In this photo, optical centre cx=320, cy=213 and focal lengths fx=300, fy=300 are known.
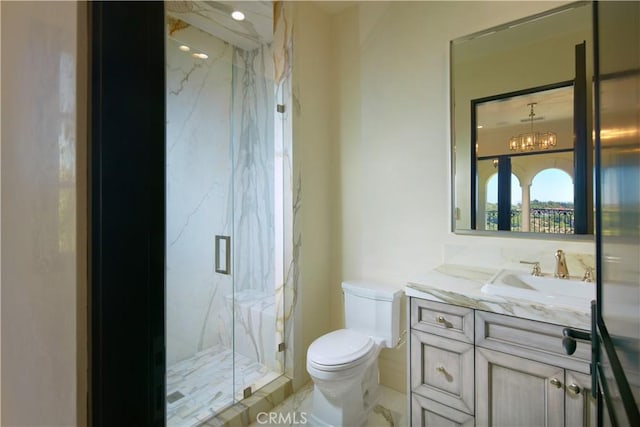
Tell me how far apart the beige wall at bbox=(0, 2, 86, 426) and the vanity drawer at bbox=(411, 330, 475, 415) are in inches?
53.5

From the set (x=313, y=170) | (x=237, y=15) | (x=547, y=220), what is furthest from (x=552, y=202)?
(x=237, y=15)

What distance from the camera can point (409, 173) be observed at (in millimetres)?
2027

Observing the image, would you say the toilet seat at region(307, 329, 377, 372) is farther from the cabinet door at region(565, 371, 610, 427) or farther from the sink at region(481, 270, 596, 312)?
the cabinet door at region(565, 371, 610, 427)

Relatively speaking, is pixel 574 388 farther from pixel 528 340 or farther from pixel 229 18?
pixel 229 18

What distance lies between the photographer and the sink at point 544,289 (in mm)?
1161

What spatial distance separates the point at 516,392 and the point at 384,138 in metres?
1.59

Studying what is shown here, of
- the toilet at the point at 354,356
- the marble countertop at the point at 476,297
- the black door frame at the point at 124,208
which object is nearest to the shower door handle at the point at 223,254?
the toilet at the point at 354,356

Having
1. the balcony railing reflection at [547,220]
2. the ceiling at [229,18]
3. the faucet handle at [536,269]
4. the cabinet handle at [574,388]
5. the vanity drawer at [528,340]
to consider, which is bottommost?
the cabinet handle at [574,388]

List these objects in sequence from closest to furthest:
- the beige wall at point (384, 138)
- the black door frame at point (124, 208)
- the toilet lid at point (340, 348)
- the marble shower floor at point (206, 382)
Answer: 1. the black door frame at point (124, 208)
2. the toilet lid at point (340, 348)
3. the marble shower floor at point (206, 382)
4. the beige wall at point (384, 138)

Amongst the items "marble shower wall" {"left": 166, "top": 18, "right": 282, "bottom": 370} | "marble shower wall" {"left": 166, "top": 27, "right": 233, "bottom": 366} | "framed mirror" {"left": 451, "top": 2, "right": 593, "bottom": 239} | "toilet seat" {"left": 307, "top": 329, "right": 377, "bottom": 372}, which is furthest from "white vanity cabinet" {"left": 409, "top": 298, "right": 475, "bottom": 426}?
"marble shower wall" {"left": 166, "top": 27, "right": 233, "bottom": 366}

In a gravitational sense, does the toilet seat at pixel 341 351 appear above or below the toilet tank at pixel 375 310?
below

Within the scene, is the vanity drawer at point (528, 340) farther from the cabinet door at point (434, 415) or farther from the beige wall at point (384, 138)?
the beige wall at point (384, 138)

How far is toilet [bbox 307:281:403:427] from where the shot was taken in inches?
63.2
